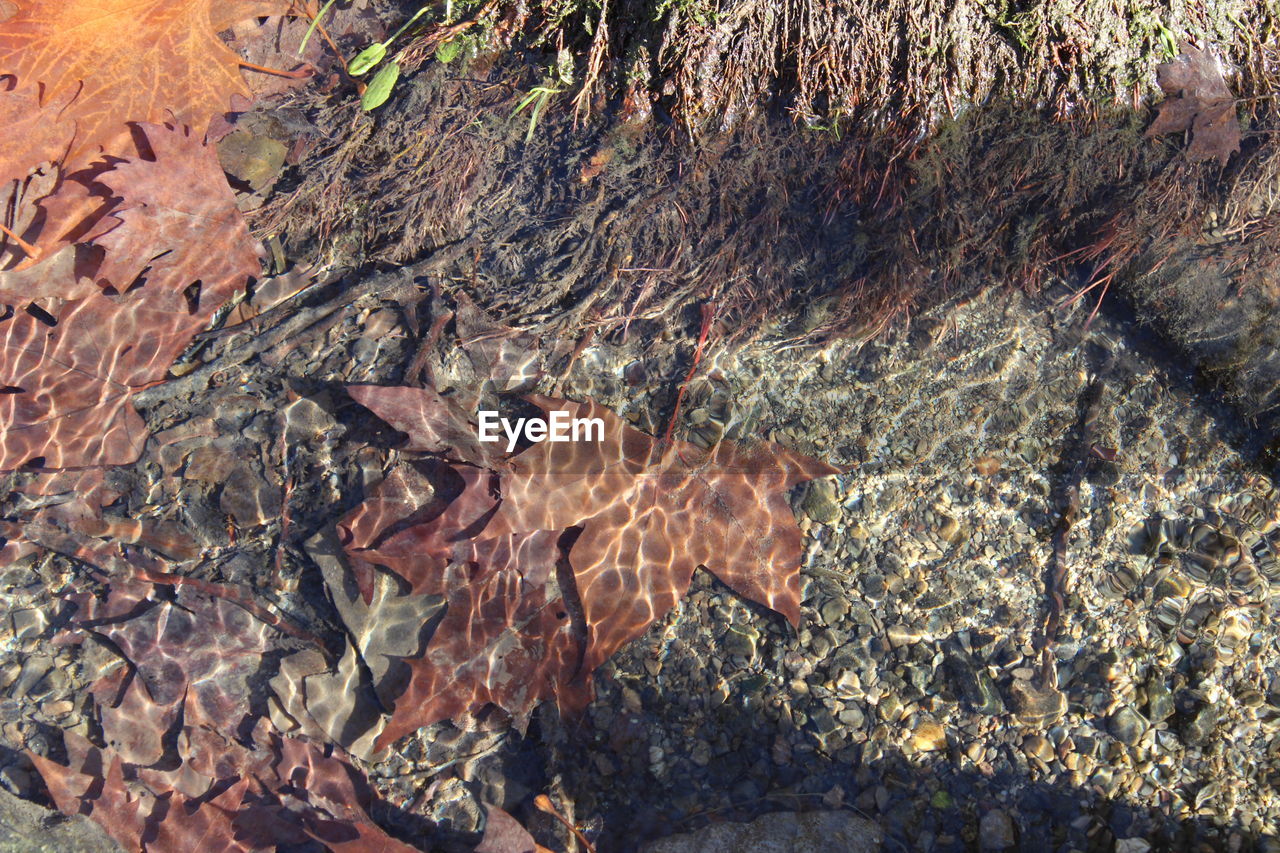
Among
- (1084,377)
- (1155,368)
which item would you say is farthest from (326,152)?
(1155,368)

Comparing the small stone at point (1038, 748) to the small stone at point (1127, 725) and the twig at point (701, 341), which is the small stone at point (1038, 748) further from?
the twig at point (701, 341)

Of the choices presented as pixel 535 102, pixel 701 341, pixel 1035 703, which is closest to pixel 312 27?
pixel 535 102

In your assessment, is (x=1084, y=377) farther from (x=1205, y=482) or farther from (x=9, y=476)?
(x=9, y=476)

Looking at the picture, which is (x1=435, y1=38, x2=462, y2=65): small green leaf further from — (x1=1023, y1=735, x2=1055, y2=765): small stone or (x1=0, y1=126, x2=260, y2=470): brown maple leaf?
(x1=1023, y1=735, x2=1055, y2=765): small stone

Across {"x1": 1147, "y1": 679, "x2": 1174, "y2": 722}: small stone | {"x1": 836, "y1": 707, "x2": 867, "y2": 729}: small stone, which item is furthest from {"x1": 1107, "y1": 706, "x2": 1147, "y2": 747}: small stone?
{"x1": 836, "y1": 707, "x2": 867, "y2": 729}: small stone

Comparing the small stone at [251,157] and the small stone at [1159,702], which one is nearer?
the small stone at [1159,702]

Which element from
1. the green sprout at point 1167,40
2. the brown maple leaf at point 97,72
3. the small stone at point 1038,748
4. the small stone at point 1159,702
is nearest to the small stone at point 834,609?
the small stone at point 1038,748

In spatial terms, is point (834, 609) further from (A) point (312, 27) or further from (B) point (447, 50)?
(A) point (312, 27)
